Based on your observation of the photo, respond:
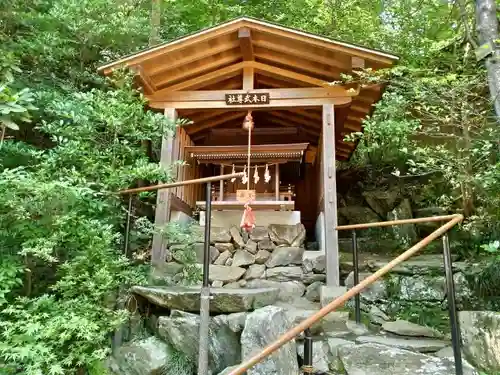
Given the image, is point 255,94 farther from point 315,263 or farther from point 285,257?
point 315,263

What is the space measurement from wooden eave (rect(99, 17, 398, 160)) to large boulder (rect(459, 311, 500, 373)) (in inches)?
133

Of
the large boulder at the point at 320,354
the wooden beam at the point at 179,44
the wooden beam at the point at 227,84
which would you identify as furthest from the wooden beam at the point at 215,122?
the large boulder at the point at 320,354

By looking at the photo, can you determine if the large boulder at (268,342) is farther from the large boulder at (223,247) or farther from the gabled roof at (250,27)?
the gabled roof at (250,27)

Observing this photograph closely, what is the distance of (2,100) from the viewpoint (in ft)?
10.9

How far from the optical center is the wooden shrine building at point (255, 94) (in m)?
5.30

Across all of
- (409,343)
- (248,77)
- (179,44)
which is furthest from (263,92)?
Answer: (409,343)

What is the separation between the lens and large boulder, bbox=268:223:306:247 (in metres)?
6.15

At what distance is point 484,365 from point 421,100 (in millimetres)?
3250

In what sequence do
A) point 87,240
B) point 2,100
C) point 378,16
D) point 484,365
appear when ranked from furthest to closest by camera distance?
point 378,16 < point 87,240 < point 2,100 < point 484,365

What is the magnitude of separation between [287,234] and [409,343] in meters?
2.90

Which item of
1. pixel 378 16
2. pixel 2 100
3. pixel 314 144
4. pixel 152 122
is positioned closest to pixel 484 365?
pixel 152 122

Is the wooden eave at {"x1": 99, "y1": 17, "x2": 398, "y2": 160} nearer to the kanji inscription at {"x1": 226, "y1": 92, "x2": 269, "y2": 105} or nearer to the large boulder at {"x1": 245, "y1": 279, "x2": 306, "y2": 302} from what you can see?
the kanji inscription at {"x1": 226, "y1": 92, "x2": 269, "y2": 105}

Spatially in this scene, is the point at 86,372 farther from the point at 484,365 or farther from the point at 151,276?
the point at 484,365

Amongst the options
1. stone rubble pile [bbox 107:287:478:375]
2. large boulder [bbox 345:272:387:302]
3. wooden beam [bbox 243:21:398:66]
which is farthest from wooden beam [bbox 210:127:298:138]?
stone rubble pile [bbox 107:287:478:375]
